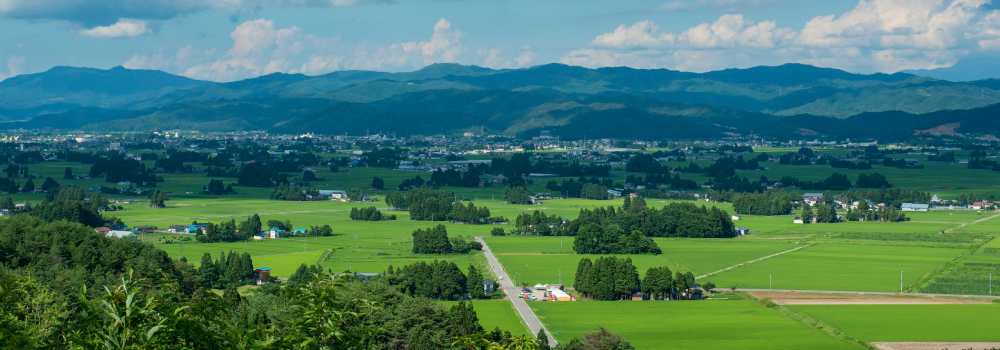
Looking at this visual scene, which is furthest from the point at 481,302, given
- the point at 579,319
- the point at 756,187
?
the point at 756,187

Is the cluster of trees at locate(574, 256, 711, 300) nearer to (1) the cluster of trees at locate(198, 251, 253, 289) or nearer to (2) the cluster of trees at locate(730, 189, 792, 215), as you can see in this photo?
(1) the cluster of trees at locate(198, 251, 253, 289)

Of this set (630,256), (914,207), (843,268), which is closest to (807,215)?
(914,207)

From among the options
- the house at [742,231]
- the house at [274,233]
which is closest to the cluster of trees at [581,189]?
the house at [742,231]

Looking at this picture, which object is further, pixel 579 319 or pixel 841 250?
pixel 841 250

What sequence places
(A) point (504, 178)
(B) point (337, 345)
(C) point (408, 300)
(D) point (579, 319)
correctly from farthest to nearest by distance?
(A) point (504, 178) < (D) point (579, 319) < (C) point (408, 300) < (B) point (337, 345)

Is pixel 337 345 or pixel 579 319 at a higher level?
pixel 337 345

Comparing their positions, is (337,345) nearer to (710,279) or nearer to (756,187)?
(710,279)

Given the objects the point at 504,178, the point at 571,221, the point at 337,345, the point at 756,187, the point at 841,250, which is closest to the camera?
the point at 337,345
